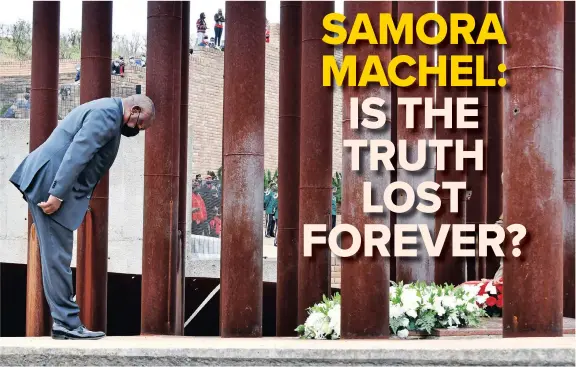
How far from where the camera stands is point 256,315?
10.8m

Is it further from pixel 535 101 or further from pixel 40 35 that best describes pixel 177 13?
pixel 535 101

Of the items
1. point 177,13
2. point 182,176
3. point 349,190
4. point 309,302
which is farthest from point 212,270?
point 349,190

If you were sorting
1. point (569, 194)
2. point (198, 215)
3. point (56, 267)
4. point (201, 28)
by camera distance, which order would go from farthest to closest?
point (201, 28)
point (198, 215)
point (569, 194)
point (56, 267)

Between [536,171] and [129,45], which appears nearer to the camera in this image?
[536,171]

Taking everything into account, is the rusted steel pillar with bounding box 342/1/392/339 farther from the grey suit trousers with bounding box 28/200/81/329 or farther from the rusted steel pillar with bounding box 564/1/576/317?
the rusted steel pillar with bounding box 564/1/576/317

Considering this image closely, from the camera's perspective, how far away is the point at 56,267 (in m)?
7.39

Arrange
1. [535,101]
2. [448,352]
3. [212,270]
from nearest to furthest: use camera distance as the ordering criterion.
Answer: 1. [448,352]
2. [535,101]
3. [212,270]

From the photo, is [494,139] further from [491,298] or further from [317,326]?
[317,326]

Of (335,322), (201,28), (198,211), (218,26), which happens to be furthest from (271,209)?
(335,322)

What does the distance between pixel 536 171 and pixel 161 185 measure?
5.77 metres

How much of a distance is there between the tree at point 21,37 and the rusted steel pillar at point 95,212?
49.1 m

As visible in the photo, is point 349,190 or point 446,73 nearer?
point 349,190

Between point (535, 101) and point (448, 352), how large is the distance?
2.72m

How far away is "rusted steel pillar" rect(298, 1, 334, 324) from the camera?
14109 mm
